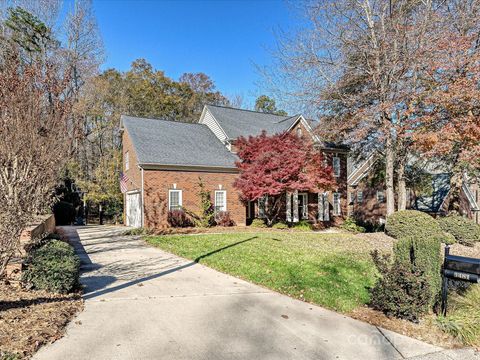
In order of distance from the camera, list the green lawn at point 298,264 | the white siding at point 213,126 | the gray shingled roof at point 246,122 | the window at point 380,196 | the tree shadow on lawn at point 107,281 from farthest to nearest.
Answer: the window at point 380,196
the gray shingled roof at point 246,122
the white siding at point 213,126
the green lawn at point 298,264
the tree shadow on lawn at point 107,281

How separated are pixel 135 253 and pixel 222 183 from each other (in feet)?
32.8

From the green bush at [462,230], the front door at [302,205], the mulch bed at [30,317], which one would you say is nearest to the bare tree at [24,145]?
the mulch bed at [30,317]

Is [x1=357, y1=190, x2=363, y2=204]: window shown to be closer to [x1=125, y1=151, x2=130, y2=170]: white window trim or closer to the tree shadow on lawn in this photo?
[x1=125, y1=151, x2=130, y2=170]: white window trim

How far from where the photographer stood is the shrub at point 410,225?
14383mm

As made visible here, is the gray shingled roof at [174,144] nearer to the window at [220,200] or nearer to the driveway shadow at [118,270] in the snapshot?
the window at [220,200]

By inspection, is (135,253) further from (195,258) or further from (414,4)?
(414,4)

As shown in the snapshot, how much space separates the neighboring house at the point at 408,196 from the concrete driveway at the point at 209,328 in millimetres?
20875

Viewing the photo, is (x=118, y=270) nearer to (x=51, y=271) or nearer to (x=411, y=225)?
(x=51, y=271)

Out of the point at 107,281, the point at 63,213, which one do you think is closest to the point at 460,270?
the point at 107,281

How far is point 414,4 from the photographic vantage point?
15484 millimetres

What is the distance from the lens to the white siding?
2284 centimetres

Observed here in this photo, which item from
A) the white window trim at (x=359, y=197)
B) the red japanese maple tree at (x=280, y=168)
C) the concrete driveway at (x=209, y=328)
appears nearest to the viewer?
the concrete driveway at (x=209, y=328)

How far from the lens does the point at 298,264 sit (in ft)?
28.3

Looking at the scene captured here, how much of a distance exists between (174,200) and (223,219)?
3003 millimetres
